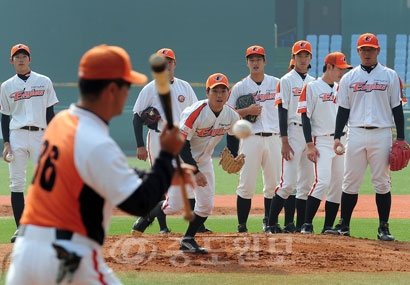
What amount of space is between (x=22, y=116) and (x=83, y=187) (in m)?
6.06

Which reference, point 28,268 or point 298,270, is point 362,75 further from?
point 28,268

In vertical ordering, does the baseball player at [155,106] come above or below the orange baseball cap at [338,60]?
below

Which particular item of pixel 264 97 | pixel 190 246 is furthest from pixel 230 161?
pixel 264 97

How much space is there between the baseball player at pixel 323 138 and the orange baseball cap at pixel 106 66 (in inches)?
223

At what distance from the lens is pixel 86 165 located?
10.3 feet

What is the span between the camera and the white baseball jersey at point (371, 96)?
830 centimetres

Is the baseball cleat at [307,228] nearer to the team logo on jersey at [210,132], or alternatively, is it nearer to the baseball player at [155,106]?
the baseball player at [155,106]

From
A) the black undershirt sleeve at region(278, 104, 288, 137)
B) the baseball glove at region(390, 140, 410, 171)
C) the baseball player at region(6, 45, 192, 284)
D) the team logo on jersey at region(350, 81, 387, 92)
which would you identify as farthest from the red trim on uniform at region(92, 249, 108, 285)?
the black undershirt sleeve at region(278, 104, 288, 137)

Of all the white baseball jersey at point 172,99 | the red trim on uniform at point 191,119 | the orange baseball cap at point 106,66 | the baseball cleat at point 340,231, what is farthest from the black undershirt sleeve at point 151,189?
the white baseball jersey at point 172,99

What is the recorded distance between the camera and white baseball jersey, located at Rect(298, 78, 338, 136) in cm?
902

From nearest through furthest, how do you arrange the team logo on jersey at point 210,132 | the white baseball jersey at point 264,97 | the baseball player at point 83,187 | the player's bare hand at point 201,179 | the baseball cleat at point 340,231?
1. the baseball player at point 83,187
2. the player's bare hand at point 201,179
3. the team logo on jersey at point 210,132
4. the baseball cleat at point 340,231
5. the white baseball jersey at point 264,97

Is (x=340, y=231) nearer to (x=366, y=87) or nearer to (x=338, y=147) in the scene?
(x=338, y=147)

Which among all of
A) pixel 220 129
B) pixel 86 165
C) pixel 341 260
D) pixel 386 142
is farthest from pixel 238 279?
pixel 86 165

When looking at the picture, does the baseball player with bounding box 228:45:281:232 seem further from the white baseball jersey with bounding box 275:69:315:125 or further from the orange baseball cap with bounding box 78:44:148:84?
the orange baseball cap with bounding box 78:44:148:84
